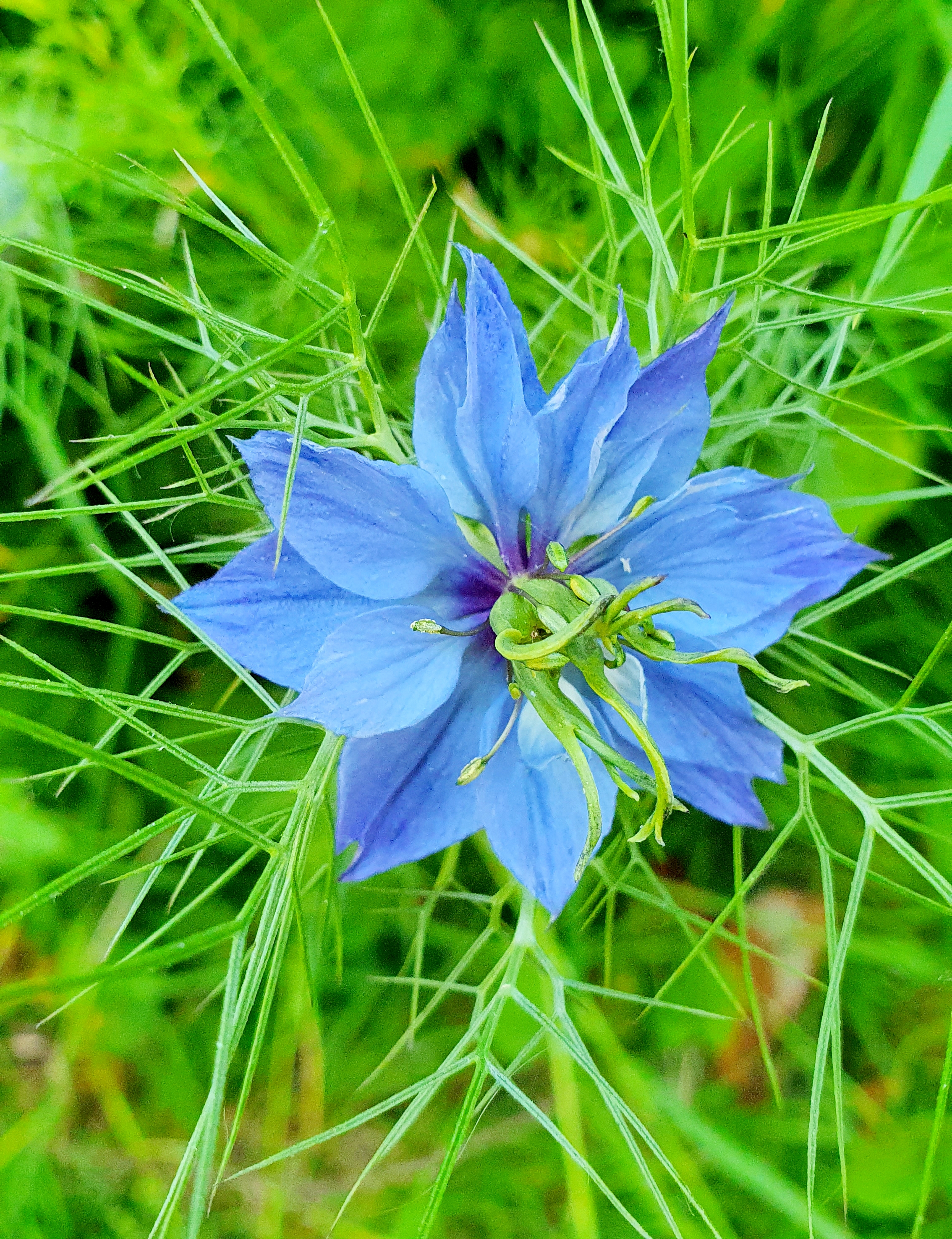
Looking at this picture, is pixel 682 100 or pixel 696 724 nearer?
pixel 682 100

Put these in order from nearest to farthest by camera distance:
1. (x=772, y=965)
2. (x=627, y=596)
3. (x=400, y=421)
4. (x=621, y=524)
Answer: (x=627, y=596) → (x=621, y=524) → (x=400, y=421) → (x=772, y=965)

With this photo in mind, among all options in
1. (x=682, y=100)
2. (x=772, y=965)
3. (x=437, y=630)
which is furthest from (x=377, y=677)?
(x=772, y=965)

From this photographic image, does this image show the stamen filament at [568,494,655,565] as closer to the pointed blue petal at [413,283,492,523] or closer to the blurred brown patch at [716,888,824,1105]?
the pointed blue petal at [413,283,492,523]

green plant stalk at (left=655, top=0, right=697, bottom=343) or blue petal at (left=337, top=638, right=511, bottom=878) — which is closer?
green plant stalk at (left=655, top=0, right=697, bottom=343)

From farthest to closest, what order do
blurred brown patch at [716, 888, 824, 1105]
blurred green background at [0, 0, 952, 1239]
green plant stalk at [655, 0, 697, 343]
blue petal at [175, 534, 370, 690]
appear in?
blurred brown patch at [716, 888, 824, 1105]
blurred green background at [0, 0, 952, 1239]
blue petal at [175, 534, 370, 690]
green plant stalk at [655, 0, 697, 343]

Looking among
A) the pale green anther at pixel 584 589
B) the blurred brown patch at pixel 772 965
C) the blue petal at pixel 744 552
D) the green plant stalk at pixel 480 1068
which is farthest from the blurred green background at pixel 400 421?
the pale green anther at pixel 584 589

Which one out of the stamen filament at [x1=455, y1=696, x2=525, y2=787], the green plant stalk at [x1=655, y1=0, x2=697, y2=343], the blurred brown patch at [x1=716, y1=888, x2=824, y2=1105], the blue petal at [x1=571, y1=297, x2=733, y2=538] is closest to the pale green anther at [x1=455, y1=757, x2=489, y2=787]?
the stamen filament at [x1=455, y1=696, x2=525, y2=787]

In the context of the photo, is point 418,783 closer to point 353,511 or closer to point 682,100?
point 353,511

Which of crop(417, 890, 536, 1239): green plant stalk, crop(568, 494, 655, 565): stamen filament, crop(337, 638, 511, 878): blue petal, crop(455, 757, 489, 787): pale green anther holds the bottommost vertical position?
crop(417, 890, 536, 1239): green plant stalk
